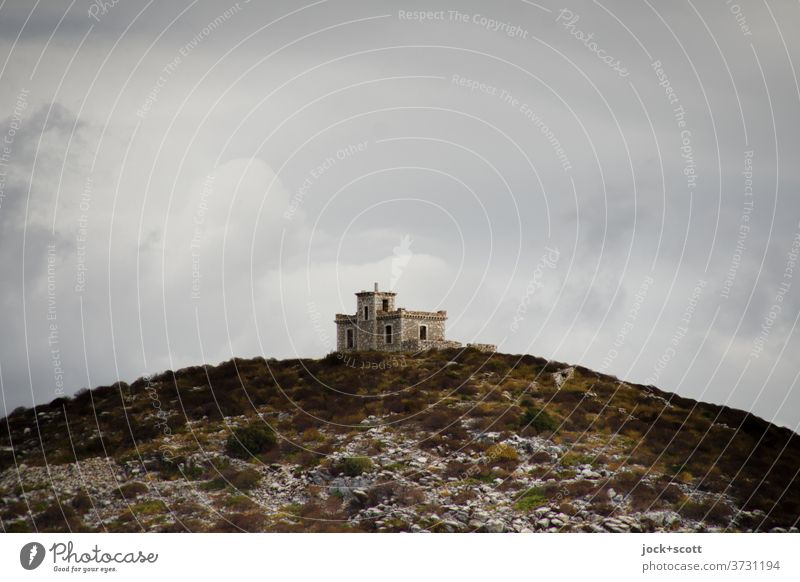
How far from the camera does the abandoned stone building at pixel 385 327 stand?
273 feet

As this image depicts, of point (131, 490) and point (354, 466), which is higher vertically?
point (354, 466)

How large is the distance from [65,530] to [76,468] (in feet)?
30.3

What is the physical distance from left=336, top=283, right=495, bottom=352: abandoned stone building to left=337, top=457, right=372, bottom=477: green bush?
18.4m

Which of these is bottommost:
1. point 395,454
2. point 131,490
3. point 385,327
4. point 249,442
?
point 131,490

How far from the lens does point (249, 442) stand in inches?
2798

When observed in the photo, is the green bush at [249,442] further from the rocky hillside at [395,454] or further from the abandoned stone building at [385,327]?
the abandoned stone building at [385,327]

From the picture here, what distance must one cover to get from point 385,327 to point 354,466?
19603mm

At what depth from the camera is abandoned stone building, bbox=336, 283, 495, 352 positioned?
83.3 m

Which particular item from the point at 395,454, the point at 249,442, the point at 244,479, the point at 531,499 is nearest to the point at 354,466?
the point at 395,454

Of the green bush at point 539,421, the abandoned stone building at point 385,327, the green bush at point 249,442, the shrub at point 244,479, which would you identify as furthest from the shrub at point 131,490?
the green bush at point 539,421

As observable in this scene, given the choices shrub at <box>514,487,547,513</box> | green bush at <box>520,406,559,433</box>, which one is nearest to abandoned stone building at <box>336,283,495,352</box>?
green bush at <box>520,406,559,433</box>

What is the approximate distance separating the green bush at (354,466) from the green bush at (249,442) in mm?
6643

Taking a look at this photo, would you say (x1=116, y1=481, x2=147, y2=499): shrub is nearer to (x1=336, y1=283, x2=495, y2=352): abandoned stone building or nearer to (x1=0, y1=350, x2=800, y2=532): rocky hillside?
(x1=0, y1=350, x2=800, y2=532): rocky hillside

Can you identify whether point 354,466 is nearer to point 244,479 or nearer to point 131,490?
point 244,479
